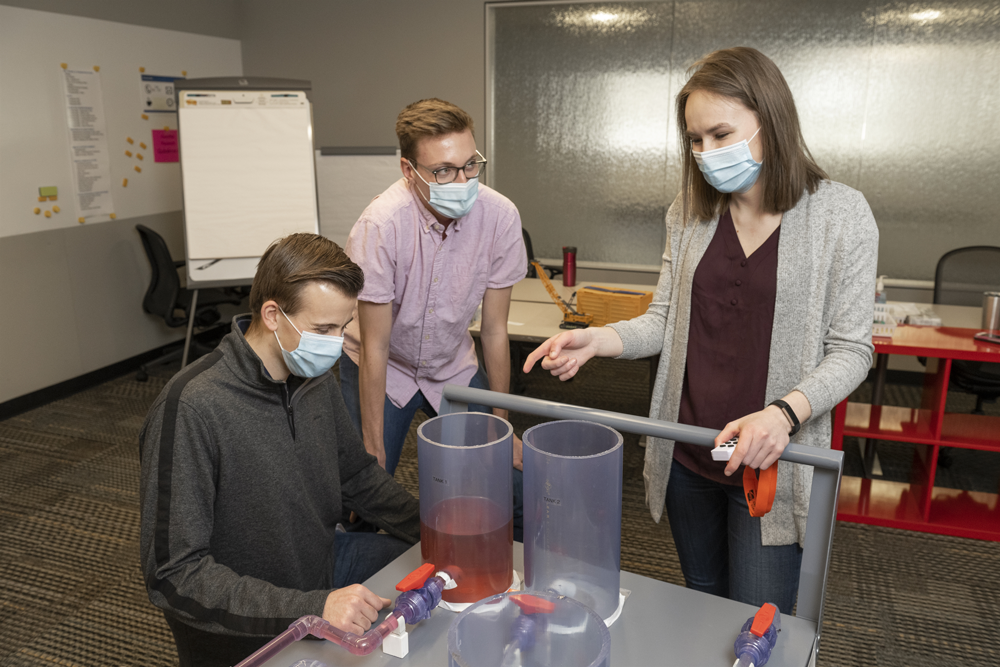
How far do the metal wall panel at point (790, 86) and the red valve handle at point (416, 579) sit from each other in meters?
4.10

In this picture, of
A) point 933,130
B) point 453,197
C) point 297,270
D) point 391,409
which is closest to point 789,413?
point 297,270

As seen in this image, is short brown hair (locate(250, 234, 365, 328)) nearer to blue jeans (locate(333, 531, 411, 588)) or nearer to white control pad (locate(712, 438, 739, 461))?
blue jeans (locate(333, 531, 411, 588))

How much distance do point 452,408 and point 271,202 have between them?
3015mm

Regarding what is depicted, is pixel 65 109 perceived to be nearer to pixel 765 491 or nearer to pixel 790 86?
pixel 790 86

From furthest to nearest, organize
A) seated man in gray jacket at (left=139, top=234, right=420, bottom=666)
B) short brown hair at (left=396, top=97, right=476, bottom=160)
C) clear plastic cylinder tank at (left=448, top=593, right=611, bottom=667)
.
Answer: short brown hair at (left=396, top=97, right=476, bottom=160), seated man in gray jacket at (left=139, top=234, right=420, bottom=666), clear plastic cylinder tank at (left=448, top=593, right=611, bottom=667)

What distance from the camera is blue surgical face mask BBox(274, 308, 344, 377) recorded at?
1254 mm

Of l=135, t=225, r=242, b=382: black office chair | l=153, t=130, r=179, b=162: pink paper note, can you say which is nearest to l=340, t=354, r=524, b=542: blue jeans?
l=135, t=225, r=242, b=382: black office chair

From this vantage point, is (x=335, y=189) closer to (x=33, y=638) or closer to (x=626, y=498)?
(x=626, y=498)

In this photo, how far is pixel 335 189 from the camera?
4.62 m

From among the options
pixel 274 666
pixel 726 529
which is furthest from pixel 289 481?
pixel 726 529

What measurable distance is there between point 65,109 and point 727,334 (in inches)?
156

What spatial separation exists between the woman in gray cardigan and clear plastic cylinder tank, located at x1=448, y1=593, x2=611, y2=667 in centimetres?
40

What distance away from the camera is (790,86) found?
4.45 metres

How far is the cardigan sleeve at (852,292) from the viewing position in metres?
1.12
